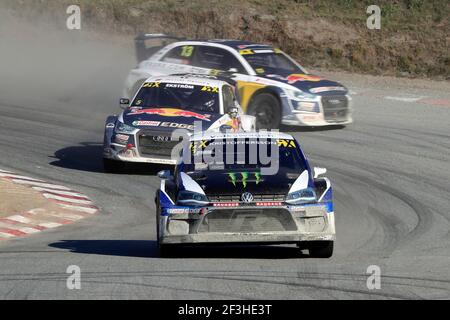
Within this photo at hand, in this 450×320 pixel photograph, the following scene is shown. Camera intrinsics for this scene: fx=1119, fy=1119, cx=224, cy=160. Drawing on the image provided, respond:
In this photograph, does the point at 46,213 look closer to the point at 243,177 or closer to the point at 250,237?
the point at 243,177

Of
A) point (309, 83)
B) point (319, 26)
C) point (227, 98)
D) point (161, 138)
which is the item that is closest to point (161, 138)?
point (161, 138)

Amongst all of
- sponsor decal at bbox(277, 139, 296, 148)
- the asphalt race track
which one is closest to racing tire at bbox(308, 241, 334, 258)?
the asphalt race track

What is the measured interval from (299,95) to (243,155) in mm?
8517

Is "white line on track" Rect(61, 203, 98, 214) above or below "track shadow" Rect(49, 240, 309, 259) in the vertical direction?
below

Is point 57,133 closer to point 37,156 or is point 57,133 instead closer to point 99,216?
point 37,156

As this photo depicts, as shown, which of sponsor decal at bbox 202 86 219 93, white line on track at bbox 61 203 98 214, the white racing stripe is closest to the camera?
white line on track at bbox 61 203 98 214

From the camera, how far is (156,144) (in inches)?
638

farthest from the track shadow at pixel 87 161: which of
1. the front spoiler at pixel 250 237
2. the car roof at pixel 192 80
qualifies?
the front spoiler at pixel 250 237

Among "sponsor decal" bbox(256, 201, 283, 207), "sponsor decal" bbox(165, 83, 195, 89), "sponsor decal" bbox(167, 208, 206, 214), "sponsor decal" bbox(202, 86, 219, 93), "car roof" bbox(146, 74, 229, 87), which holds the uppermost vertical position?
"car roof" bbox(146, 74, 229, 87)

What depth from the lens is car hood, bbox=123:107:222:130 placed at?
16.3m

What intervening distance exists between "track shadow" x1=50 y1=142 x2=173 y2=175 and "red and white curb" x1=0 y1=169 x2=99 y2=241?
118 centimetres

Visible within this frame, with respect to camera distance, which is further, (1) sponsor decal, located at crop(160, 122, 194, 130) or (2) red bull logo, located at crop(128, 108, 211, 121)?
(2) red bull logo, located at crop(128, 108, 211, 121)

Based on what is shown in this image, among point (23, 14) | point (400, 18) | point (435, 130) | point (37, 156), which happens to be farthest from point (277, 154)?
point (23, 14)

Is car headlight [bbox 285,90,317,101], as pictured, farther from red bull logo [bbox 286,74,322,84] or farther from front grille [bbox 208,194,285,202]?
front grille [bbox 208,194,285,202]
